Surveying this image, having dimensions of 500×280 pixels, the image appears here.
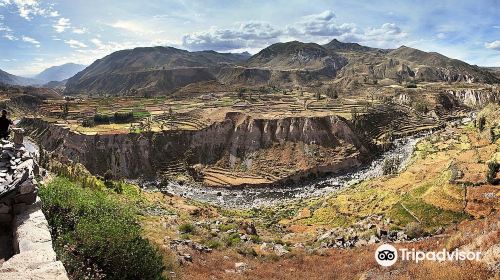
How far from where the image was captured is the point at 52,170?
157ft

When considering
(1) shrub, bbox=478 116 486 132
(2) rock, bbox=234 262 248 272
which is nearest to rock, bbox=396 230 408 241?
(2) rock, bbox=234 262 248 272

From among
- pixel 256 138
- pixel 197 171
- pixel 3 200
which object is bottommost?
pixel 197 171

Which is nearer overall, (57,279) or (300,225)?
(57,279)

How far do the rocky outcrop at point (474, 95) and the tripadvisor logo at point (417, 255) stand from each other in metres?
156

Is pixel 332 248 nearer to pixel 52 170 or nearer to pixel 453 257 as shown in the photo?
pixel 453 257

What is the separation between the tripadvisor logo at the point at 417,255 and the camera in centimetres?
1730

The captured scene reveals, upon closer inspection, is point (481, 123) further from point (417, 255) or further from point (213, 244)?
point (417, 255)

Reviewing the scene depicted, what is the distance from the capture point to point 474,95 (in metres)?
162

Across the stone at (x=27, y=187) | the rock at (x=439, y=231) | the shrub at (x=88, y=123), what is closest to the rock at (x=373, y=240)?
the rock at (x=439, y=231)

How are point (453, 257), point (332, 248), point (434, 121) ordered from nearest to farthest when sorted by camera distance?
1. point (453, 257)
2. point (332, 248)
3. point (434, 121)

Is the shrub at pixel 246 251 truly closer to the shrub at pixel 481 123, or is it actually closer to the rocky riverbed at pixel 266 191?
the rocky riverbed at pixel 266 191

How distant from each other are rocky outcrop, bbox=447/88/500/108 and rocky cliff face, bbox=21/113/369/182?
8891 centimetres

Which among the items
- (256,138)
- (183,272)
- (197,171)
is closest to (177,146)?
(197,171)

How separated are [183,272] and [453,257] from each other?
44.9 feet
